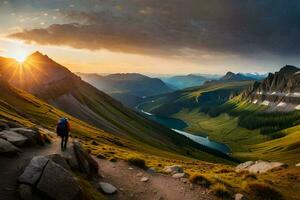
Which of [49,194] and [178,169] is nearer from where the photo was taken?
[49,194]

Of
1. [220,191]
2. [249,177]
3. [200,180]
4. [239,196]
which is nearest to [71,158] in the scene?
[200,180]

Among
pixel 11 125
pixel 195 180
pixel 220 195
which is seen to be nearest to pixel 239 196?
pixel 220 195

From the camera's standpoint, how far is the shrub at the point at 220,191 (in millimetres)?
30719

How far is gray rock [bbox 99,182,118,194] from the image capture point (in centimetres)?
2887

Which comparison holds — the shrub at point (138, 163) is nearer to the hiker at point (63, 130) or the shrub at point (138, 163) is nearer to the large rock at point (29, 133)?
the hiker at point (63, 130)

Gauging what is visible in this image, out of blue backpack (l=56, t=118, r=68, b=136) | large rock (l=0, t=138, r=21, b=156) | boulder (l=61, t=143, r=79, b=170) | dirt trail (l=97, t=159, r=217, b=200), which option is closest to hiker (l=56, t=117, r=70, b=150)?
blue backpack (l=56, t=118, r=68, b=136)

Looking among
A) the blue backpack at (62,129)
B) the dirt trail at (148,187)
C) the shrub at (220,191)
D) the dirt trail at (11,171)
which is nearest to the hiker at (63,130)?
the blue backpack at (62,129)

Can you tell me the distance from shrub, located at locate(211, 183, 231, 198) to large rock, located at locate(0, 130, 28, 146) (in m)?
20.3

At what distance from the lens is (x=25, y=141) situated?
3238 centimetres

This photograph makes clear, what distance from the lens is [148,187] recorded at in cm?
3234

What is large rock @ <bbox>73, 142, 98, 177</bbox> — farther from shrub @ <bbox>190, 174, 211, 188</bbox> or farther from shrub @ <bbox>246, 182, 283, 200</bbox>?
A: shrub @ <bbox>246, 182, 283, 200</bbox>

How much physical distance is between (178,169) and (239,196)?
11.5 meters

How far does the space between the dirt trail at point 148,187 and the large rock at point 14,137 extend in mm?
9083

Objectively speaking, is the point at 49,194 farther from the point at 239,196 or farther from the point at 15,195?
the point at 239,196
